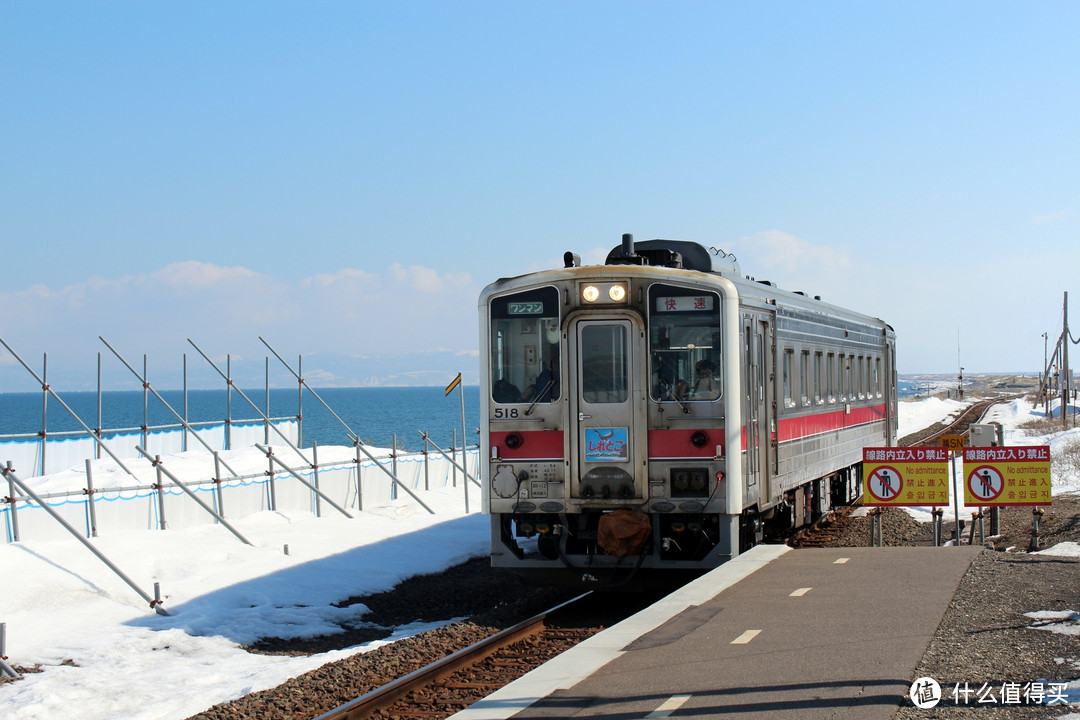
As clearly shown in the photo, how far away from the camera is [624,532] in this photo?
10133mm

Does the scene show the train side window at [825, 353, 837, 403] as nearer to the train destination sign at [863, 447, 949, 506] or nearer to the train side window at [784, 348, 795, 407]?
the train destination sign at [863, 447, 949, 506]

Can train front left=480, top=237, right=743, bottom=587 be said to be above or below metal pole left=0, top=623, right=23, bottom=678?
above

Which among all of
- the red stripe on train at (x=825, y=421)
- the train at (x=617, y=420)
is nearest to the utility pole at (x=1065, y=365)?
the red stripe on train at (x=825, y=421)

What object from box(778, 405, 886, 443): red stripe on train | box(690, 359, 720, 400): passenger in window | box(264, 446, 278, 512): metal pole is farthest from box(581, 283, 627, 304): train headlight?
box(264, 446, 278, 512): metal pole

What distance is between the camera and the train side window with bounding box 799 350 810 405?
1315 centimetres

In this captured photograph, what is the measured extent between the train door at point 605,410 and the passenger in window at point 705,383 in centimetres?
53

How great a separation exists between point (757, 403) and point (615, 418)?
1.70 metres

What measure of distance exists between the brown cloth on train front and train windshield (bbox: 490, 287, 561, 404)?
49.7 inches

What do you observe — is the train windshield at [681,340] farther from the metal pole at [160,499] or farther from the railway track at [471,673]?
the metal pole at [160,499]

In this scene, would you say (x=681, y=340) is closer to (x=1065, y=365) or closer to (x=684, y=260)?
(x=684, y=260)

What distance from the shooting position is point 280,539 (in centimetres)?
1500

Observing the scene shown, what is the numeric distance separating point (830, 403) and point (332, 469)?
9.40 meters

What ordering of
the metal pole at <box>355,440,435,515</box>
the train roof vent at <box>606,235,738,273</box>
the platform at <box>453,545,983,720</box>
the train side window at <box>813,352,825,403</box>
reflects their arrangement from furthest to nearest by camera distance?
the metal pole at <box>355,440,435,515</box> → the train side window at <box>813,352,825,403</box> → the train roof vent at <box>606,235,738,273</box> → the platform at <box>453,545,983,720</box>

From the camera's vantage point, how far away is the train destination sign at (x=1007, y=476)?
12531 millimetres
